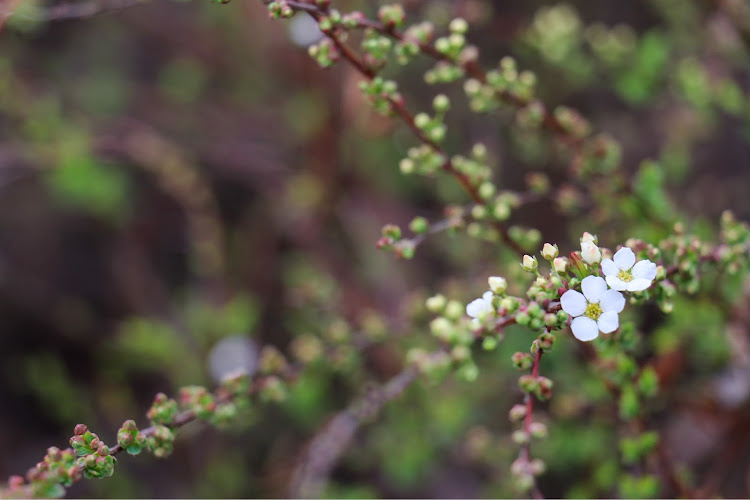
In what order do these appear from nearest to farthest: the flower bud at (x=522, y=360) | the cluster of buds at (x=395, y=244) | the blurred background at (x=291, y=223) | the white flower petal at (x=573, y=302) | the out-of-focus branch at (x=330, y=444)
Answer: the white flower petal at (x=573, y=302) < the flower bud at (x=522, y=360) < the cluster of buds at (x=395, y=244) < the out-of-focus branch at (x=330, y=444) < the blurred background at (x=291, y=223)

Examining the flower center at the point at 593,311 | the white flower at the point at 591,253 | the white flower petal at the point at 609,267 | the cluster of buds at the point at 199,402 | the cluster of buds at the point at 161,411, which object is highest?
the cluster of buds at the point at 199,402

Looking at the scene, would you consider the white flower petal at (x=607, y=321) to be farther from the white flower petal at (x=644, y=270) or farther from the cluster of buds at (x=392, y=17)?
the cluster of buds at (x=392, y=17)

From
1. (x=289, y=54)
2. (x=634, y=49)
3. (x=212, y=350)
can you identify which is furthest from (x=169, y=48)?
(x=634, y=49)

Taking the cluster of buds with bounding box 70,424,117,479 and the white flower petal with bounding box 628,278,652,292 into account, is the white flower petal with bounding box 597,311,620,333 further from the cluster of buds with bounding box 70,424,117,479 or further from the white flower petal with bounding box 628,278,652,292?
the cluster of buds with bounding box 70,424,117,479

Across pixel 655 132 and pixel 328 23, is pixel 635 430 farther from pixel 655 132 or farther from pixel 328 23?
pixel 655 132

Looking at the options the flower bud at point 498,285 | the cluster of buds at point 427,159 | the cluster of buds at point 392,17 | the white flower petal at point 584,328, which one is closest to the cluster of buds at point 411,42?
the cluster of buds at point 392,17

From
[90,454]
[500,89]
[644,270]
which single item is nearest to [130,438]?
[90,454]

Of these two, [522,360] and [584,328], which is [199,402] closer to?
[522,360]
